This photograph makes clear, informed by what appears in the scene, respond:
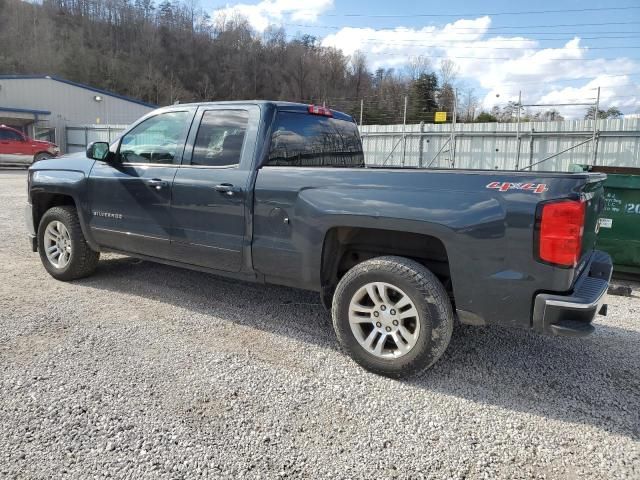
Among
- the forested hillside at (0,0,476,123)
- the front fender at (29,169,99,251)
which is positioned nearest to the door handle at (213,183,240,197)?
the front fender at (29,169,99,251)

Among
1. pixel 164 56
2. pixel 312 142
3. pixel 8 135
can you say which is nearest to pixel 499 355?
pixel 312 142

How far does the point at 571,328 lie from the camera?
291 cm

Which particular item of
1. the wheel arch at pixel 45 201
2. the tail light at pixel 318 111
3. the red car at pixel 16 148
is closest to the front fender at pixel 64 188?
the wheel arch at pixel 45 201

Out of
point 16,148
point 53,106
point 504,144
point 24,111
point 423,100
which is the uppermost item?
point 423,100

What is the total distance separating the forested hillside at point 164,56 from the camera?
72.9 m

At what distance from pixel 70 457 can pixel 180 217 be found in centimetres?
227

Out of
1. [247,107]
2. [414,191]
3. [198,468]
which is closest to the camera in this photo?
[198,468]

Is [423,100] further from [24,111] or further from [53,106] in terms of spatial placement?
[24,111]

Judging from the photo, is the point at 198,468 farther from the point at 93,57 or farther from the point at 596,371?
the point at 93,57

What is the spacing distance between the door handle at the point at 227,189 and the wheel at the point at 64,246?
6.88ft

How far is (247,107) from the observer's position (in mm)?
4242

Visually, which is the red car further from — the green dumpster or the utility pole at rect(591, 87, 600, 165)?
the green dumpster

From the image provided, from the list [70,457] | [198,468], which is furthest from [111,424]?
[198,468]

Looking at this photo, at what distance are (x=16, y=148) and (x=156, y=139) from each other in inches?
976
